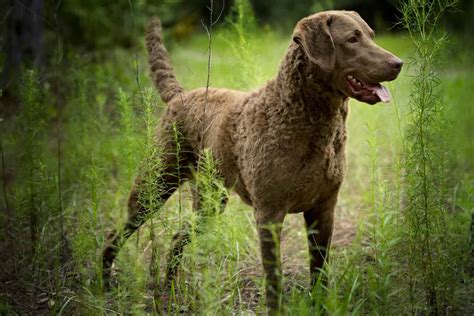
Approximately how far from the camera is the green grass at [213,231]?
3082 mm

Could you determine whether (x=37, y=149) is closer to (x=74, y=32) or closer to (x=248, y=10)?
(x=248, y=10)

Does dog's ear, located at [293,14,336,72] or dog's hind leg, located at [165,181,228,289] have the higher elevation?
dog's ear, located at [293,14,336,72]

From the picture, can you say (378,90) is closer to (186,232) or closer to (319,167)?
(319,167)

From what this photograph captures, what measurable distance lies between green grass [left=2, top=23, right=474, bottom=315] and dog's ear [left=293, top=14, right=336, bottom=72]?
17.5 inches

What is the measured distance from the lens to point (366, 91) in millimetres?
3182

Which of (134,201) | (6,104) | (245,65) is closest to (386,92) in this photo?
(245,65)

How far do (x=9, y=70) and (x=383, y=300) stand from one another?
506 centimetres

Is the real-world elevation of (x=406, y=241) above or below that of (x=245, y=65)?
below

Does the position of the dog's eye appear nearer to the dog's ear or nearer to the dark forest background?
the dog's ear

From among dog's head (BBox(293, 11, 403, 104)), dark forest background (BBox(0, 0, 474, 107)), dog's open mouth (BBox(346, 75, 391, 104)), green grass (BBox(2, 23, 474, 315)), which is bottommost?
green grass (BBox(2, 23, 474, 315))

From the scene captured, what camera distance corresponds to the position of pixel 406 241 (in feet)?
10.9

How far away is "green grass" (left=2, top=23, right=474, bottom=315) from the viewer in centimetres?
308

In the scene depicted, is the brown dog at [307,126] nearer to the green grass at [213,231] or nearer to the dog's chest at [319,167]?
the dog's chest at [319,167]

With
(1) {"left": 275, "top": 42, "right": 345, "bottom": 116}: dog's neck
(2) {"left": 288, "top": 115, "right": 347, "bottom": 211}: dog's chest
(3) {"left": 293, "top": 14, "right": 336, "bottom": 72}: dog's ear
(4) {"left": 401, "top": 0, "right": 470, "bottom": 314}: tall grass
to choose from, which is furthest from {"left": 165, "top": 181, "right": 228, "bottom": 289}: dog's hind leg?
(4) {"left": 401, "top": 0, "right": 470, "bottom": 314}: tall grass
